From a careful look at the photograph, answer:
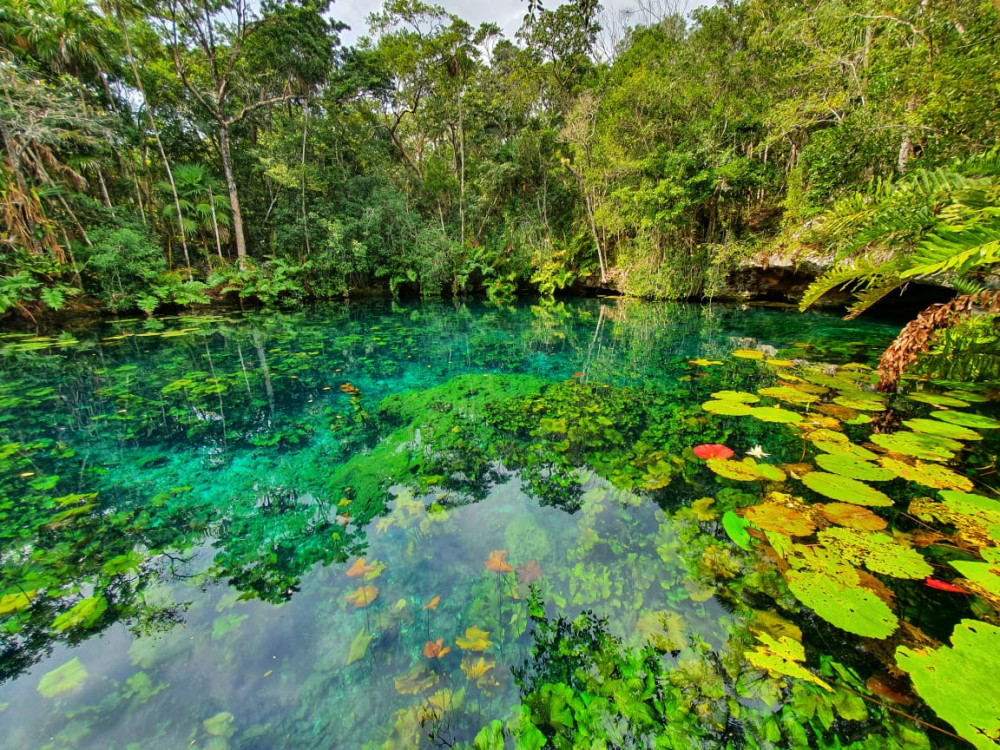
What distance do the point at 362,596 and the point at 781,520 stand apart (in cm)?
220

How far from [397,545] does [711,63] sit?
54.3 feet

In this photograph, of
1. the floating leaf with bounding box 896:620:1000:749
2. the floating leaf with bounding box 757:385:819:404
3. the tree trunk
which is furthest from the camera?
the tree trunk

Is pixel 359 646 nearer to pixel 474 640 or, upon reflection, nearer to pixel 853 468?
pixel 474 640

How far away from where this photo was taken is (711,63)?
1166 centimetres

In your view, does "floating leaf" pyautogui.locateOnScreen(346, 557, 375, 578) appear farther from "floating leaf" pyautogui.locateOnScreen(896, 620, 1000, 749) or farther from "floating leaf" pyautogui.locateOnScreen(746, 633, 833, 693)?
"floating leaf" pyautogui.locateOnScreen(896, 620, 1000, 749)

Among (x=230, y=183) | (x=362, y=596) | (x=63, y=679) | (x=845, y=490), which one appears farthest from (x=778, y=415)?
(x=230, y=183)

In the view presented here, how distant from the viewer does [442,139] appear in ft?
64.2

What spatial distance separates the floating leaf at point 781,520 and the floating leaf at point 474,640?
1.45 m

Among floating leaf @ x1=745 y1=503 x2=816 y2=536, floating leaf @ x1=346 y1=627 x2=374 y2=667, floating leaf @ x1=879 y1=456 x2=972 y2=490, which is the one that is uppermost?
floating leaf @ x1=879 y1=456 x2=972 y2=490

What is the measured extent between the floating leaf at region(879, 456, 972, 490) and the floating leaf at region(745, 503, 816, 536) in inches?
27.1

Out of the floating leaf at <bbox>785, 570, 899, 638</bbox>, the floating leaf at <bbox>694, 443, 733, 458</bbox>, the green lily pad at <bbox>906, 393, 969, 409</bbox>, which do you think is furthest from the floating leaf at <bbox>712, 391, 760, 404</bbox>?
the floating leaf at <bbox>785, 570, 899, 638</bbox>

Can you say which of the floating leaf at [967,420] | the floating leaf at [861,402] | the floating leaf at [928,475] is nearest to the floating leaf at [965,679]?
the floating leaf at [928,475]

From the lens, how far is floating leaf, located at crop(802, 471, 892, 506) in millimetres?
1733

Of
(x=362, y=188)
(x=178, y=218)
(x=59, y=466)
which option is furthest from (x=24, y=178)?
(x=59, y=466)
